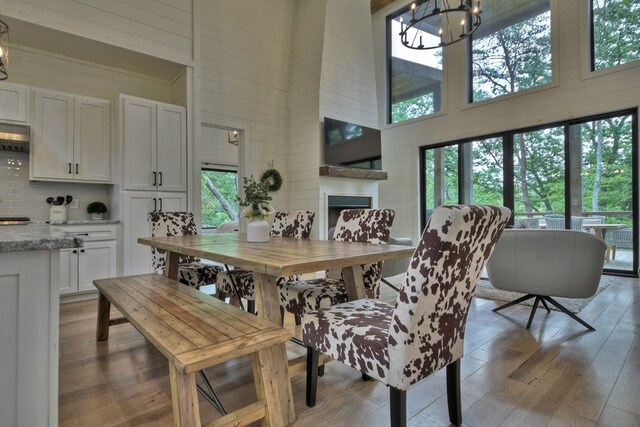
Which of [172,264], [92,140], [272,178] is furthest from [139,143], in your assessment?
[272,178]

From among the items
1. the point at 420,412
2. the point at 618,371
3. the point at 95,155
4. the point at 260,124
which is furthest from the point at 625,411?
the point at 260,124

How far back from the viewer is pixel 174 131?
13.9 feet

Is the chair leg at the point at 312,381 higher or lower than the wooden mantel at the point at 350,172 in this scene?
lower

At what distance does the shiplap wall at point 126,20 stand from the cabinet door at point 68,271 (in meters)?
2.27

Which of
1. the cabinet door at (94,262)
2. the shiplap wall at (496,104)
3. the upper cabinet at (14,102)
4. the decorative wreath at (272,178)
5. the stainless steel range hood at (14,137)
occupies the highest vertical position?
the shiplap wall at (496,104)

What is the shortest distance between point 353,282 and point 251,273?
1003 millimetres

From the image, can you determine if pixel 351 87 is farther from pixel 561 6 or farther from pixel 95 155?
pixel 95 155

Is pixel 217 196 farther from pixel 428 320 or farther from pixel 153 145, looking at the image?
pixel 428 320

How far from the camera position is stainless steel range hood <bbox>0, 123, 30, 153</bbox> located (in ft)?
10.8

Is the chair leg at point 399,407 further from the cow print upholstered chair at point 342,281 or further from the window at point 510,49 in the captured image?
the window at point 510,49

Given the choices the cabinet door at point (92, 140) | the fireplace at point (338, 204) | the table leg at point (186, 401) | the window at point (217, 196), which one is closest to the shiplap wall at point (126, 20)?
the cabinet door at point (92, 140)

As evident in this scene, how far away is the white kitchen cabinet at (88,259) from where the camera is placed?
348 centimetres

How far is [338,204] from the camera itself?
19.1ft

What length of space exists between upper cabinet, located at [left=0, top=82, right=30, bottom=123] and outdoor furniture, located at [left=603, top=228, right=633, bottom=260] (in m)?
7.38
